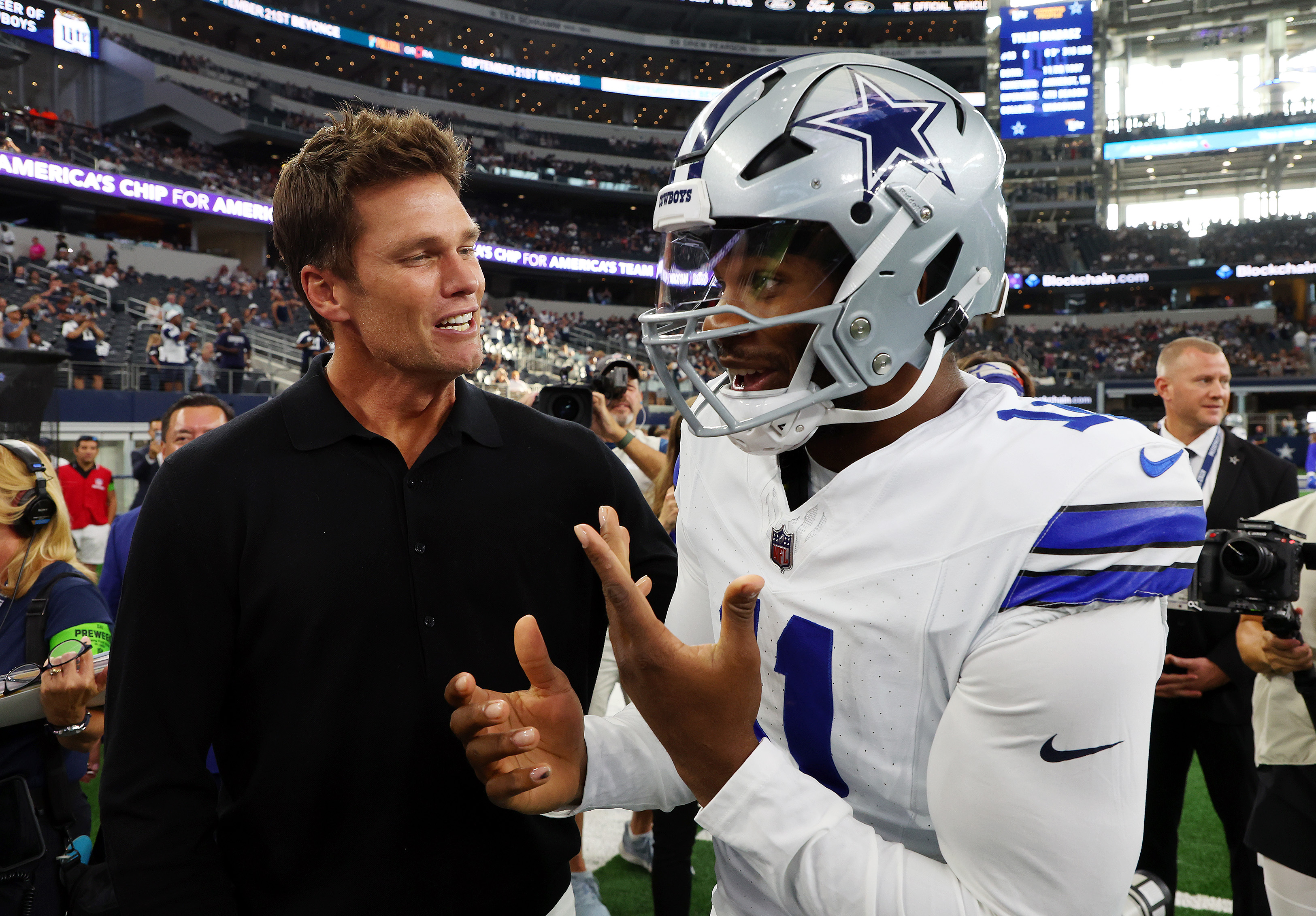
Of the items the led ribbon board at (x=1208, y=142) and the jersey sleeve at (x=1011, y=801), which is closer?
the jersey sleeve at (x=1011, y=801)

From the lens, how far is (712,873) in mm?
3938

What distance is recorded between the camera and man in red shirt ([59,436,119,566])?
820 cm

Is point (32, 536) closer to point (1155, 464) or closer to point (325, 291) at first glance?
point (325, 291)

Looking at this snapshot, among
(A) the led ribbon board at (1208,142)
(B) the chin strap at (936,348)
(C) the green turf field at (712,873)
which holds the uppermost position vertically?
(A) the led ribbon board at (1208,142)

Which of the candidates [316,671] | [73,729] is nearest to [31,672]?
[73,729]

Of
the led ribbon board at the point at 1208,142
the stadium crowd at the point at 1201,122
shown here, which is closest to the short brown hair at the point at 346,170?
the led ribbon board at the point at 1208,142

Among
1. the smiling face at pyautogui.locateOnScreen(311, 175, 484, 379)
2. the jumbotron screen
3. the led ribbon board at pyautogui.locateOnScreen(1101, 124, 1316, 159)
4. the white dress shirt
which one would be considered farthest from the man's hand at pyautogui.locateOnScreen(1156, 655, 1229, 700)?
the led ribbon board at pyautogui.locateOnScreen(1101, 124, 1316, 159)

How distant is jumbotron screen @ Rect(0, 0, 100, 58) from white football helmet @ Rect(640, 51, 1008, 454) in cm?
3047

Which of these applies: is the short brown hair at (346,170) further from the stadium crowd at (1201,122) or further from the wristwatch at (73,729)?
the stadium crowd at (1201,122)

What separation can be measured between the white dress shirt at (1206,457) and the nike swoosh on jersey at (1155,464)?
2.78 m

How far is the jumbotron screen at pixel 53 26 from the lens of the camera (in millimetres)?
24812

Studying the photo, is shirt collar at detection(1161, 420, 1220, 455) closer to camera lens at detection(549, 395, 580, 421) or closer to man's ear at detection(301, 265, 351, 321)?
camera lens at detection(549, 395, 580, 421)

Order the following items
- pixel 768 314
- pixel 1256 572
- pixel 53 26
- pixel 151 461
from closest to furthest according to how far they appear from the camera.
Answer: pixel 768 314, pixel 1256 572, pixel 151 461, pixel 53 26

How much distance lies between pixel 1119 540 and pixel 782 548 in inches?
16.8
